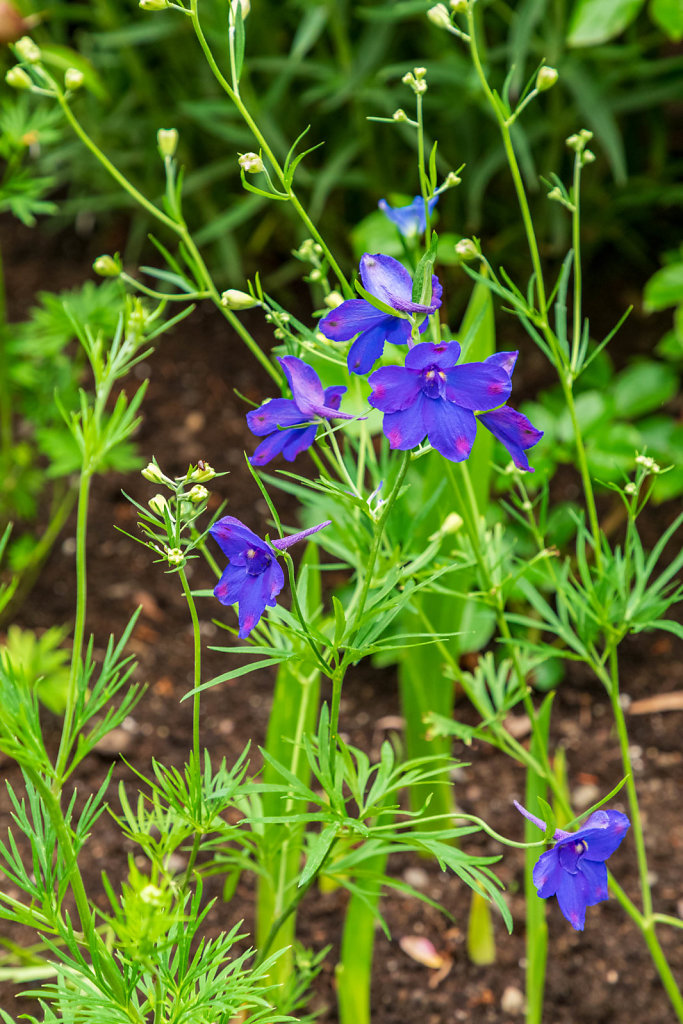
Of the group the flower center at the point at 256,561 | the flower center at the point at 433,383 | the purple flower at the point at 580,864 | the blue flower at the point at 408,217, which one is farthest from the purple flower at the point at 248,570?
the blue flower at the point at 408,217

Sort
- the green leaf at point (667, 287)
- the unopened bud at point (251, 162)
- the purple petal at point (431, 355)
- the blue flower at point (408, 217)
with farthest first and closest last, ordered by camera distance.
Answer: the green leaf at point (667, 287) < the blue flower at point (408, 217) < the unopened bud at point (251, 162) < the purple petal at point (431, 355)

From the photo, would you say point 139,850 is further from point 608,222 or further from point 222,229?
point 608,222

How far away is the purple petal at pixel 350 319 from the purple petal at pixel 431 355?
103 millimetres

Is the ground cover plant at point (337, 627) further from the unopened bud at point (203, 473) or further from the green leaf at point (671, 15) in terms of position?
the green leaf at point (671, 15)

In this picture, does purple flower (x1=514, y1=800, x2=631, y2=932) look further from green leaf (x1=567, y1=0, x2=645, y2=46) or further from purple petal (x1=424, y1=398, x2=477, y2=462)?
green leaf (x1=567, y1=0, x2=645, y2=46)

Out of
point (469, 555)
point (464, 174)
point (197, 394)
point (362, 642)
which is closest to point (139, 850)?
point (469, 555)

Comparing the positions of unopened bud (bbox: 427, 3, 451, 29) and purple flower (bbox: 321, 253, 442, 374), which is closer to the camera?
purple flower (bbox: 321, 253, 442, 374)

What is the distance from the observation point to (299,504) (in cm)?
206

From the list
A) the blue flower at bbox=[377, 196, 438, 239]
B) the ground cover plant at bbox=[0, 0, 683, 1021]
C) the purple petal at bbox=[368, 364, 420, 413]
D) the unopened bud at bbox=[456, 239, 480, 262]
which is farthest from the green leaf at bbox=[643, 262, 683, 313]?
the purple petal at bbox=[368, 364, 420, 413]

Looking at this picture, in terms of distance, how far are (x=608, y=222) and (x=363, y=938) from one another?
1.59 m

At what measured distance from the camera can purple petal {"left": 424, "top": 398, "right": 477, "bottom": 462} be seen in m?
0.71

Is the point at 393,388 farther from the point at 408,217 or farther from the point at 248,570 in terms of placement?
the point at 408,217

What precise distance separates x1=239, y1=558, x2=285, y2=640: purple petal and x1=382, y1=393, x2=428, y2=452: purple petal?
121 millimetres

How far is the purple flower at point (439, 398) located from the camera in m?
0.70
